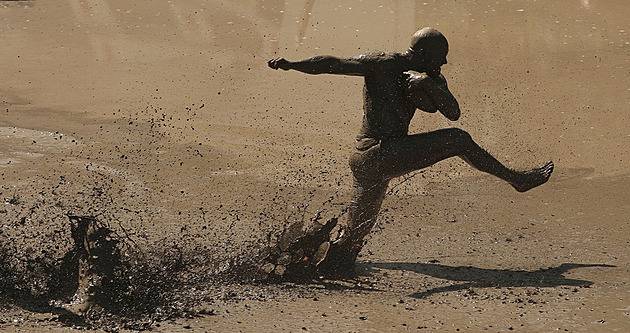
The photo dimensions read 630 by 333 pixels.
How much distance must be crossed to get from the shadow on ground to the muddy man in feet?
1.50

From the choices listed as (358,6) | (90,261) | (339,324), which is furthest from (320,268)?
(358,6)

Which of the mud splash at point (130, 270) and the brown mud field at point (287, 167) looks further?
the brown mud field at point (287, 167)

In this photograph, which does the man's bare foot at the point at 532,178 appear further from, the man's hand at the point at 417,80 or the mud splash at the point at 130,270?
the mud splash at the point at 130,270

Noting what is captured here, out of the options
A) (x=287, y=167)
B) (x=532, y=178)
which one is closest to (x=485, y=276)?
(x=532, y=178)

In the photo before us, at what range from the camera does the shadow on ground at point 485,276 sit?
5434 mm

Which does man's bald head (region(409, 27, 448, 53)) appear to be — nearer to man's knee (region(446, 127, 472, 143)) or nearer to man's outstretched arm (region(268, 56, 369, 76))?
man's outstretched arm (region(268, 56, 369, 76))

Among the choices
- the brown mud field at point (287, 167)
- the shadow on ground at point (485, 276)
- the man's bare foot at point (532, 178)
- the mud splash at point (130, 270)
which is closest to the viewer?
the mud splash at point (130, 270)

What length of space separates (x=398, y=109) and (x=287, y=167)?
2.81 metres

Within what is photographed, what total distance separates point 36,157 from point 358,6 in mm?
5742

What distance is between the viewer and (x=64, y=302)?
5035 mm

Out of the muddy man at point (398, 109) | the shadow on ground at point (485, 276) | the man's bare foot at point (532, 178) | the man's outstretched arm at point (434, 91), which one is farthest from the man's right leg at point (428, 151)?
the shadow on ground at point (485, 276)

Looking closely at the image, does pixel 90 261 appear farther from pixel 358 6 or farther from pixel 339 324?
pixel 358 6

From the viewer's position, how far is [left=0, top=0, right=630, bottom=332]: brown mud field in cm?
506

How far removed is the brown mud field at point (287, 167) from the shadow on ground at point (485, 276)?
1.0 inches
